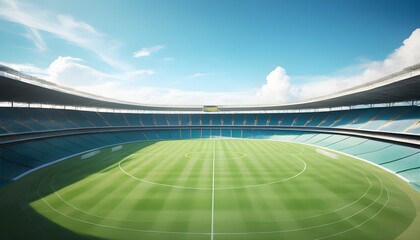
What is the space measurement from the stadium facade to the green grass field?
4.86 meters

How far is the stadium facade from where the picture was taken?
79.8ft

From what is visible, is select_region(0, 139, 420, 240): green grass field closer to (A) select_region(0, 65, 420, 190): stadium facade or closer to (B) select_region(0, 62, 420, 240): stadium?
(B) select_region(0, 62, 420, 240): stadium

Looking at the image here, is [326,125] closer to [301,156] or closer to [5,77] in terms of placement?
[301,156]

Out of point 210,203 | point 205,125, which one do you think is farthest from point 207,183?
point 205,125

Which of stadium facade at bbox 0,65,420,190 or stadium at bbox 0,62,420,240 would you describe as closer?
stadium at bbox 0,62,420,240

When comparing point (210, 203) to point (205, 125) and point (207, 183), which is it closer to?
point (207, 183)

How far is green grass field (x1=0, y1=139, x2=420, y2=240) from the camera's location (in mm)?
11984

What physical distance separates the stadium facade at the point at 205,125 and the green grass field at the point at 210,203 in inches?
191

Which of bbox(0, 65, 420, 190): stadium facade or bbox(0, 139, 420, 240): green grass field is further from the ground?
bbox(0, 65, 420, 190): stadium facade

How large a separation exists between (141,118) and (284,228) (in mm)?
59521

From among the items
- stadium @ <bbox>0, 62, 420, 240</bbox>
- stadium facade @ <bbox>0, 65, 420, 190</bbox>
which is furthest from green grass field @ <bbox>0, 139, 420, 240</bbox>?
stadium facade @ <bbox>0, 65, 420, 190</bbox>

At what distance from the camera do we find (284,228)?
12305 millimetres

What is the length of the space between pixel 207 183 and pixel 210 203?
4.62 metres

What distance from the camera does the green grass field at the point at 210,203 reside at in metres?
12.0
